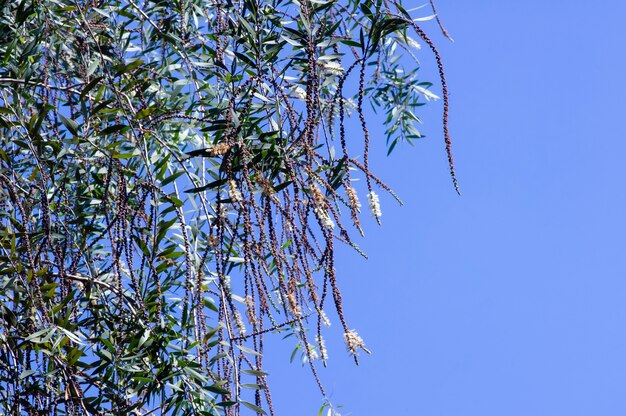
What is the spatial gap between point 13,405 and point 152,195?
1.99ft

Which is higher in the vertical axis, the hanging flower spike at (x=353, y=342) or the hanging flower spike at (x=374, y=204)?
the hanging flower spike at (x=374, y=204)

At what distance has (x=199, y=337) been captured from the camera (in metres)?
2.24

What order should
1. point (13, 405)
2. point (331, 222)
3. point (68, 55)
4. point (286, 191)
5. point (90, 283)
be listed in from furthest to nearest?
point (68, 55), point (90, 283), point (13, 405), point (286, 191), point (331, 222)

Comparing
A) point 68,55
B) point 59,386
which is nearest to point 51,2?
point 68,55

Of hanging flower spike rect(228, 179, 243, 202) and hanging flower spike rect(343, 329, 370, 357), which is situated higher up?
hanging flower spike rect(228, 179, 243, 202)

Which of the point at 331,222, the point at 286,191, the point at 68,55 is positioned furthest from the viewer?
the point at 68,55

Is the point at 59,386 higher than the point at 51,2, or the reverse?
the point at 51,2

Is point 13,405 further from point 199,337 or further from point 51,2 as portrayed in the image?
point 51,2

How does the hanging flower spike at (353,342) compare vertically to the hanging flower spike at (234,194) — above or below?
below

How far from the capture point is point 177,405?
2492mm

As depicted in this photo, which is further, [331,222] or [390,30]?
[390,30]

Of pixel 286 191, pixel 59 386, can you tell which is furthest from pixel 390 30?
pixel 59 386

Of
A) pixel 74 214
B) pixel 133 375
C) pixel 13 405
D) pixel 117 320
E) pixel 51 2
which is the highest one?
pixel 51 2

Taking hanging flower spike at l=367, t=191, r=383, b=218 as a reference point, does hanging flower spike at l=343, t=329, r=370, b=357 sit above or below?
below
